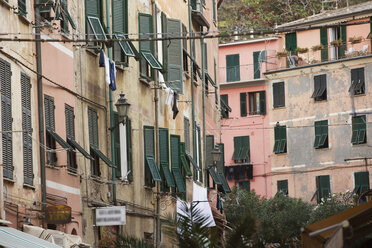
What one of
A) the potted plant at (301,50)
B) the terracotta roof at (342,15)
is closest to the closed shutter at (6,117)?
the terracotta roof at (342,15)

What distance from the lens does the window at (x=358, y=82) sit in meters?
56.7

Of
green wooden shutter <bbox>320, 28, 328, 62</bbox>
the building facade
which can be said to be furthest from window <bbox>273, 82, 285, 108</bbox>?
green wooden shutter <bbox>320, 28, 328, 62</bbox>

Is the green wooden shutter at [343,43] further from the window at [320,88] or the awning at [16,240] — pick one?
the awning at [16,240]

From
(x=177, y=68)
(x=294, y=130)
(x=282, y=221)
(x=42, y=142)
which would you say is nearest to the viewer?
(x=42, y=142)

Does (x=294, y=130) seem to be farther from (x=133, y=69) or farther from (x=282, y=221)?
(x=133, y=69)

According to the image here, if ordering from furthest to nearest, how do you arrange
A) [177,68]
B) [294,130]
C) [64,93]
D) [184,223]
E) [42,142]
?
1. [294,130]
2. [177,68]
3. [64,93]
4. [42,142]
5. [184,223]

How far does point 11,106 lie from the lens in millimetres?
20516

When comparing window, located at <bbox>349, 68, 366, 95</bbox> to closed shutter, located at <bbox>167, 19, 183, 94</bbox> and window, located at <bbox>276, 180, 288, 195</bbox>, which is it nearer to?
window, located at <bbox>276, 180, 288, 195</bbox>

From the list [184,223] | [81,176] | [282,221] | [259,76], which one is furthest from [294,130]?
[184,223]

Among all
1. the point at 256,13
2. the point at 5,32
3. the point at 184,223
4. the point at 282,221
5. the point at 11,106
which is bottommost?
the point at 282,221

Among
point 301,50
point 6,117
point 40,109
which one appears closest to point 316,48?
point 301,50

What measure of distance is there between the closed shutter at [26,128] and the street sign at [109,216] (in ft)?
11.5

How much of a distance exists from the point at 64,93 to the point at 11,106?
11.5 ft

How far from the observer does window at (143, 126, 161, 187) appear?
3055 centimetres
